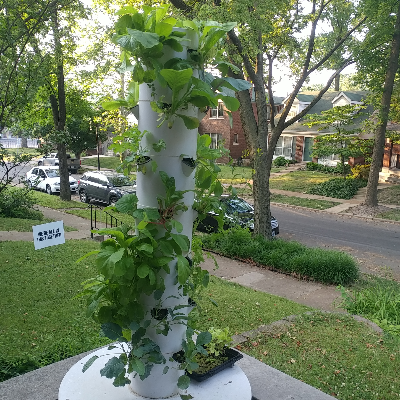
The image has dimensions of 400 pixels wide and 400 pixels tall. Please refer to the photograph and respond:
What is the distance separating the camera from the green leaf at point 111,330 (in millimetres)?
2738

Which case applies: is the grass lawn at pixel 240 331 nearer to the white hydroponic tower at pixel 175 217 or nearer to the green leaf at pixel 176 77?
the white hydroponic tower at pixel 175 217

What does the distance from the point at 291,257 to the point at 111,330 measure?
974 cm

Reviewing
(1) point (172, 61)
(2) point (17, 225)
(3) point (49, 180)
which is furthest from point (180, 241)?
(3) point (49, 180)

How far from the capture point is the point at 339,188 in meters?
25.7

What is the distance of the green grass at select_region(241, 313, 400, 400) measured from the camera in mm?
4934

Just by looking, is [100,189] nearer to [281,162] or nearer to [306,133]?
[281,162]

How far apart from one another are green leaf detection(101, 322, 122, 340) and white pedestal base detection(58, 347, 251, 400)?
0.50 meters

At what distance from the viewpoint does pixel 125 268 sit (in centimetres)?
259

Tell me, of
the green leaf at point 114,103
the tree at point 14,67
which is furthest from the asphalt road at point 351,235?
the green leaf at point 114,103

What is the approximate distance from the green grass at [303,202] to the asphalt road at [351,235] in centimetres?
87

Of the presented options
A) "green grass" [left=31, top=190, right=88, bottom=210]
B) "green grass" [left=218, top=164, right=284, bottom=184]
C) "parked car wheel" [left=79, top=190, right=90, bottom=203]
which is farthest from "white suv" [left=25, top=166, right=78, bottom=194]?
"green grass" [left=218, top=164, right=284, bottom=184]

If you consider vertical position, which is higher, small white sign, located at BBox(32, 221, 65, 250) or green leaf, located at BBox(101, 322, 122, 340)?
green leaf, located at BBox(101, 322, 122, 340)

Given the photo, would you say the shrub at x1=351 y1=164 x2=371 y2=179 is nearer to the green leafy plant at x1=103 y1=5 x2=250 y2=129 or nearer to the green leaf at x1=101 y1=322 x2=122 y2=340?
the green leafy plant at x1=103 y1=5 x2=250 y2=129

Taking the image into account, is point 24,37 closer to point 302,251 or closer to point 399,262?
point 302,251
